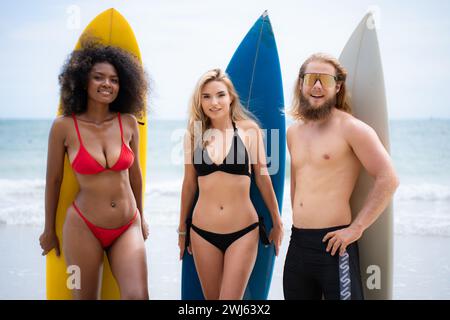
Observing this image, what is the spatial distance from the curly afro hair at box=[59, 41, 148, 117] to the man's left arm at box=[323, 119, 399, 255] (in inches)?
52.8

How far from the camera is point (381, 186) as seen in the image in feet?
8.89

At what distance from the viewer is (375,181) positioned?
2.75 meters

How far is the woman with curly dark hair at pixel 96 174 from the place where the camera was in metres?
2.89

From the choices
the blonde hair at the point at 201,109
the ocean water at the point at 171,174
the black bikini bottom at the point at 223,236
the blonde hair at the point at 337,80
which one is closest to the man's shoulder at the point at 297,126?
the blonde hair at the point at 337,80

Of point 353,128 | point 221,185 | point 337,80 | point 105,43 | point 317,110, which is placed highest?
point 105,43

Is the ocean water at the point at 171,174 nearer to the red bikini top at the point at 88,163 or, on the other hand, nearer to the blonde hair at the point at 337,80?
the red bikini top at the point at 88,163

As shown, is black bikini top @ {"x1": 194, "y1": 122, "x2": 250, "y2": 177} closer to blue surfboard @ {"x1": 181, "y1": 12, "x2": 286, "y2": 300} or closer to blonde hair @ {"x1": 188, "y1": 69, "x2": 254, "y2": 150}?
blonde hair @ {"x1": 188, "y1": 69, "x2": 254, "y2": 150}

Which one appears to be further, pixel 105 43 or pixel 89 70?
pixel 105 43

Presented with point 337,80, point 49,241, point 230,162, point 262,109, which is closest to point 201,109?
point 230,162

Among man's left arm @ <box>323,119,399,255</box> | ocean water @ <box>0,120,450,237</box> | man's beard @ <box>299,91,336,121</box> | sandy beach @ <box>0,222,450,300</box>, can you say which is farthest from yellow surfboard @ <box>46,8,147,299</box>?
man's left arm @ <box>323,119,399,255</box>

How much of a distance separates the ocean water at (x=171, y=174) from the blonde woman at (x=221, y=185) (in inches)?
11.9

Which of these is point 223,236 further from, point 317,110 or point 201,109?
point 317,110

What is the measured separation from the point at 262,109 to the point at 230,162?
2.36 feet

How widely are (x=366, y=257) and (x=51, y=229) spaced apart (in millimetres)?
1994
